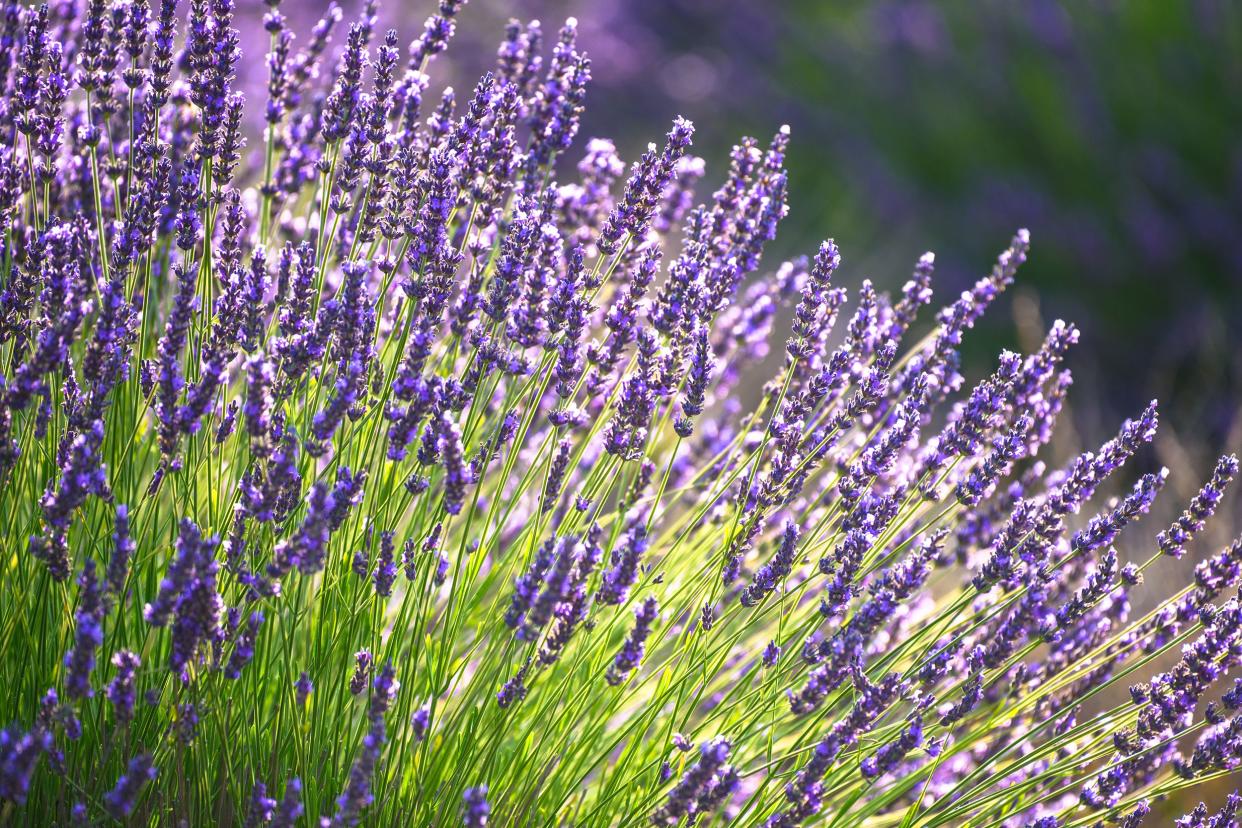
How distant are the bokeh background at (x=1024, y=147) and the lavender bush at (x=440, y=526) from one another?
3009 millimetres

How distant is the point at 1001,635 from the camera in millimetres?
1976

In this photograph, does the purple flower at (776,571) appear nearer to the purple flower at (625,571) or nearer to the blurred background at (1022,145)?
the purple flower at (625,571)

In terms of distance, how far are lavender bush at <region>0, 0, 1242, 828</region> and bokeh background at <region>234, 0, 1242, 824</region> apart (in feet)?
9.87

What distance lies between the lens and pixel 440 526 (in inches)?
81.4

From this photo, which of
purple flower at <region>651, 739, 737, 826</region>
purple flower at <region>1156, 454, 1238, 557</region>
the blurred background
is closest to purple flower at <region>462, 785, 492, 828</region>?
purple flower at <region>651, 739, 737, 826</region>

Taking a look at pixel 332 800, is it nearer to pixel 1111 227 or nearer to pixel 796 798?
pixel 796 798

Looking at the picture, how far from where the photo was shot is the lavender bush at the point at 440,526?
177cm

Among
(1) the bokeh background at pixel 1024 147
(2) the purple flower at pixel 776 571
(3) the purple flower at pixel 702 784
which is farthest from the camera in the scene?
(1) the bokeh background at pixel 1024 147

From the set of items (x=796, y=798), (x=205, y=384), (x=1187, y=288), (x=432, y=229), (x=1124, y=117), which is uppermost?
(x=1124, y=117)

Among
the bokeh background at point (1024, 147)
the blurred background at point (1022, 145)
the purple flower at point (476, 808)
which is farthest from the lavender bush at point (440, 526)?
the blurred background at point (1022, 145)

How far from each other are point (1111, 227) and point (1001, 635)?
19.8ft

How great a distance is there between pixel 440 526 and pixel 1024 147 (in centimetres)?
684

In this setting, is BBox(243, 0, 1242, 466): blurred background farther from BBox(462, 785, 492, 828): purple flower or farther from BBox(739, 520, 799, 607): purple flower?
BBox(462, 785, 492, 828): purple flower

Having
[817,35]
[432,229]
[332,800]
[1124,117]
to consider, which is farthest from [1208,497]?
[817,35]
